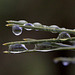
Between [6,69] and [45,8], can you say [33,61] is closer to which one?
[6,69]

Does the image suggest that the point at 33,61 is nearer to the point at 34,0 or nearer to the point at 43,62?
the point at 43,62

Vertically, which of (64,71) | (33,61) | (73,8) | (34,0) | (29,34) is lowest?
(64,71)

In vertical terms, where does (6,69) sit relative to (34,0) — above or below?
below

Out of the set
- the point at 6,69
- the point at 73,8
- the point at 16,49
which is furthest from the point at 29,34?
the point at 16,49

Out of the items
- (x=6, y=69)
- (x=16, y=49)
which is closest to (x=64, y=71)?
(x=6, y=69)

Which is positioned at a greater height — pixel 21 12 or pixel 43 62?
pixel 21 12

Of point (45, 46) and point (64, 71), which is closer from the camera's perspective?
point (45, 46)
